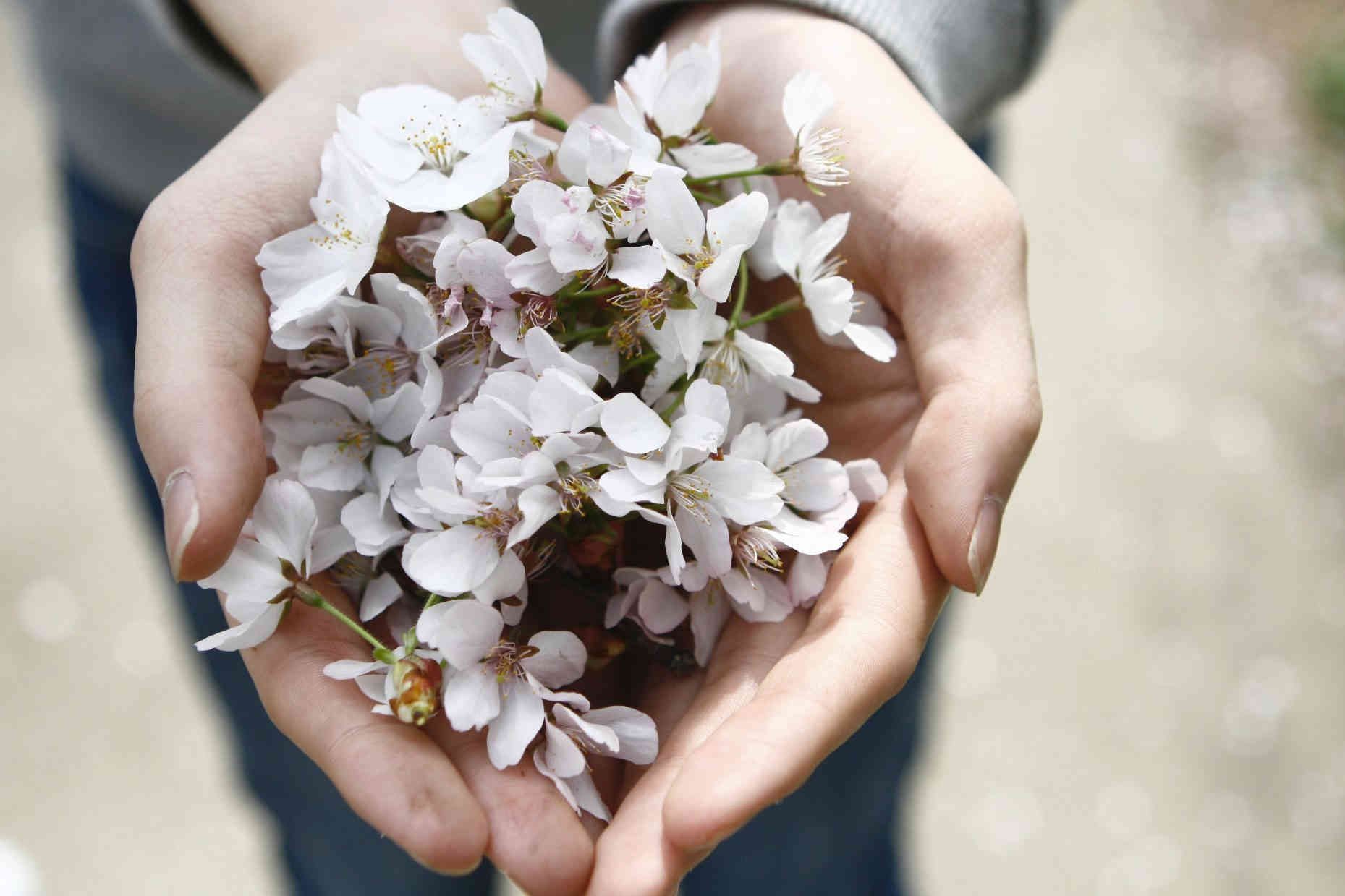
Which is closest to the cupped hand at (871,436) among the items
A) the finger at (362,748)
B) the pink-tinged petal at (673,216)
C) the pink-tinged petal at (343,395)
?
the finger at (362,748)

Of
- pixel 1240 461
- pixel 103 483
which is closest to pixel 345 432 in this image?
pixel 103 483

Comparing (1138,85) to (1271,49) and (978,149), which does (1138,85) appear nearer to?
(1271,49)

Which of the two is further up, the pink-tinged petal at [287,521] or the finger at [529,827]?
the pink-tinged petal at [287,521]

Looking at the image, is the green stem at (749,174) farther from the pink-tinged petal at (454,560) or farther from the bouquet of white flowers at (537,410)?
the pink-tinged petal at (454,560)

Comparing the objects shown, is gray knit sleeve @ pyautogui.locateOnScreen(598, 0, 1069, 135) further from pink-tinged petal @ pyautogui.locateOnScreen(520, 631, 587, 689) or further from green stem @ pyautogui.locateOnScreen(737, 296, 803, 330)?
pink-tinged petal @ pyautogui.locateOnScreen(520, 631, 587, 689)

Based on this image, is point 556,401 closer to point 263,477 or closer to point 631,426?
point 631,426

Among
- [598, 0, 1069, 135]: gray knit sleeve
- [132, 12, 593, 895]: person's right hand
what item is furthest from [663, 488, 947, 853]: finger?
[598, 0, 1069, 135]: gray knit sleeve
